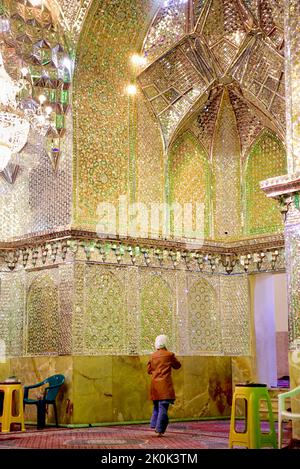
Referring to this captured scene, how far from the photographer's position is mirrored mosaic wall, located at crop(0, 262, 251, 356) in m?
11.4

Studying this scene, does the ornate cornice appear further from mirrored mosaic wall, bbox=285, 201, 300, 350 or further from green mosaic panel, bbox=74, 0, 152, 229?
mirrored mosaic wall, bbox=285, 201, 300, 350

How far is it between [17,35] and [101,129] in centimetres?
176

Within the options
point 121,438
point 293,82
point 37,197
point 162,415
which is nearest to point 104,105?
point 37,197

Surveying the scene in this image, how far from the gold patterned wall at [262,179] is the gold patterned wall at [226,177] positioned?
0.19 metres

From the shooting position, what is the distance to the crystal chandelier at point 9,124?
978 centimetres

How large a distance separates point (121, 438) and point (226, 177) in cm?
534

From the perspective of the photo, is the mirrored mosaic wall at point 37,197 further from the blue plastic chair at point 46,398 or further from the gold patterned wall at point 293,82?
the gold patterned wall at point 293,82

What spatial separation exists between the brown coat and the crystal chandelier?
116 inches

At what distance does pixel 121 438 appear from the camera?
941cm

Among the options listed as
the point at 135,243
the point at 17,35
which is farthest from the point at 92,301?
the point at 17,35

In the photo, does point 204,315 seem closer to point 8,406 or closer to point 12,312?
point 12,312

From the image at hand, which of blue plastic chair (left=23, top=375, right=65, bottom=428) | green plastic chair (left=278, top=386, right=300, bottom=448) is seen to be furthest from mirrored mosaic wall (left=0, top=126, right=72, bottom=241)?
green plastic chair (left=278, top=386, right=300, bottom=448)
